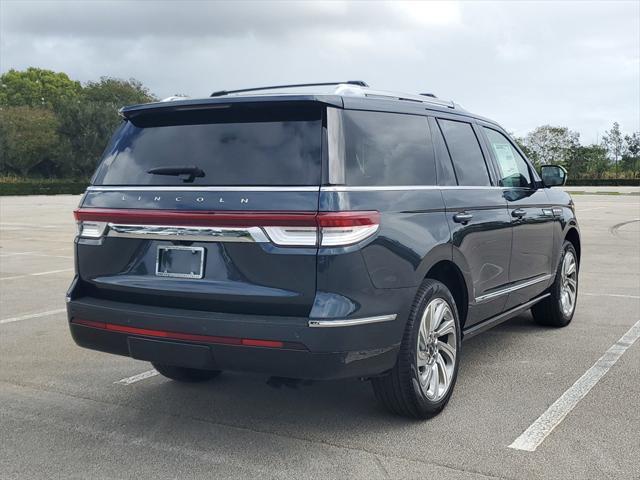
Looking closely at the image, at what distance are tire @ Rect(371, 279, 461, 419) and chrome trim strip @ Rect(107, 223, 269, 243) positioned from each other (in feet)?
3.32

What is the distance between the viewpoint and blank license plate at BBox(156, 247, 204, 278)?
3.67 metres

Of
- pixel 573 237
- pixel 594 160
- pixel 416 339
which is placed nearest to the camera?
pixel 416 339

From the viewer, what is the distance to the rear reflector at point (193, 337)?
3.48 metres

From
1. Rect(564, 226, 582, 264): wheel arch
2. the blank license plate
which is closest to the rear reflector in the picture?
the blank license plate

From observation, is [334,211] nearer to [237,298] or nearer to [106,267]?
[237,298]

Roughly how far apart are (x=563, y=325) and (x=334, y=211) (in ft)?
13.3

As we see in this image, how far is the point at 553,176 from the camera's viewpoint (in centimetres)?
620

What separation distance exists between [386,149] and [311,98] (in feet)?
2.02

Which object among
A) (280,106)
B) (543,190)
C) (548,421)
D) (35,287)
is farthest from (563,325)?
(35,287)

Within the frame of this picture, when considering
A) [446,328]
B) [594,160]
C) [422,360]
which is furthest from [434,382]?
[594,160]

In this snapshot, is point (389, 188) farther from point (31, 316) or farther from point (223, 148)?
point (31, 316)

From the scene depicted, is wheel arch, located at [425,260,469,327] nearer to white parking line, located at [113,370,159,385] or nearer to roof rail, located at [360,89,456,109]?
roof rail, located at [360,89,456,109]

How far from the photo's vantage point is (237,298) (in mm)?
3566

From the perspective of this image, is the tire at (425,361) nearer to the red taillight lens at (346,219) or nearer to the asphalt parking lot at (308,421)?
the asphalt parking lot at (308,421)
